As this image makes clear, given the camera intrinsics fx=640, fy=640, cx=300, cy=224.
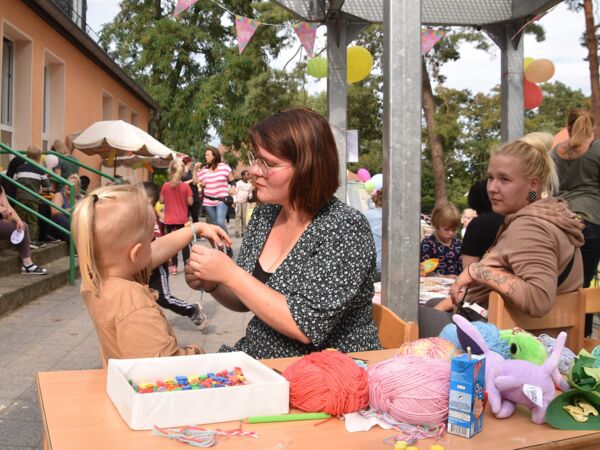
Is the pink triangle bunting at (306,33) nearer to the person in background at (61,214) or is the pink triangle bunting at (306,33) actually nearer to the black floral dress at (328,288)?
the black floral dress at (328,288)

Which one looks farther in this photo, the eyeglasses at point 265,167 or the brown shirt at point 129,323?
the eyeglasses at point 265,167

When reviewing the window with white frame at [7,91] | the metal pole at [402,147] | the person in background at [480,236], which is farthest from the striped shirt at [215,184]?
the metal pole at [402,147]

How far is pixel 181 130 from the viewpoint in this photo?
28.2 m

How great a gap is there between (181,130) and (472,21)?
957 inches

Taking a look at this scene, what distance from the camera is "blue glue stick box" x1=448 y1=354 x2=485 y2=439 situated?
129 cm

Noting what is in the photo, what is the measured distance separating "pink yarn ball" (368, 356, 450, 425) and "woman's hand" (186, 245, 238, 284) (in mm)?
615

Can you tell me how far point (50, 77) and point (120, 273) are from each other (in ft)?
43.4

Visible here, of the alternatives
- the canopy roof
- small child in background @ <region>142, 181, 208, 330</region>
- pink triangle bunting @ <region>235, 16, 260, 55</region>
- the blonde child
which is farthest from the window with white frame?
the blonde child

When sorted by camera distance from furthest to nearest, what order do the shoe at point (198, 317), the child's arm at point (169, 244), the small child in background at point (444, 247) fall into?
the shoe at point (198, 317) < the small child in background at point (444, 247) < the child's arm at point (169, 244)

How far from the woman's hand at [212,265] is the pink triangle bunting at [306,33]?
4.75 meters

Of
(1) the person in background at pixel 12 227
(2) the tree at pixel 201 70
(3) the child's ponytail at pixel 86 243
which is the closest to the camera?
(3) the child's ponytail at pixel 86 243

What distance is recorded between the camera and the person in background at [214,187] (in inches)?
416

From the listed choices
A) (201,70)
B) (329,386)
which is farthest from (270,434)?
(201,70)

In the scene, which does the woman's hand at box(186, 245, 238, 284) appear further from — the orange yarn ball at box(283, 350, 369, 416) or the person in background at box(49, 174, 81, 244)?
the person in background at box(49, 174, 81, 244)
